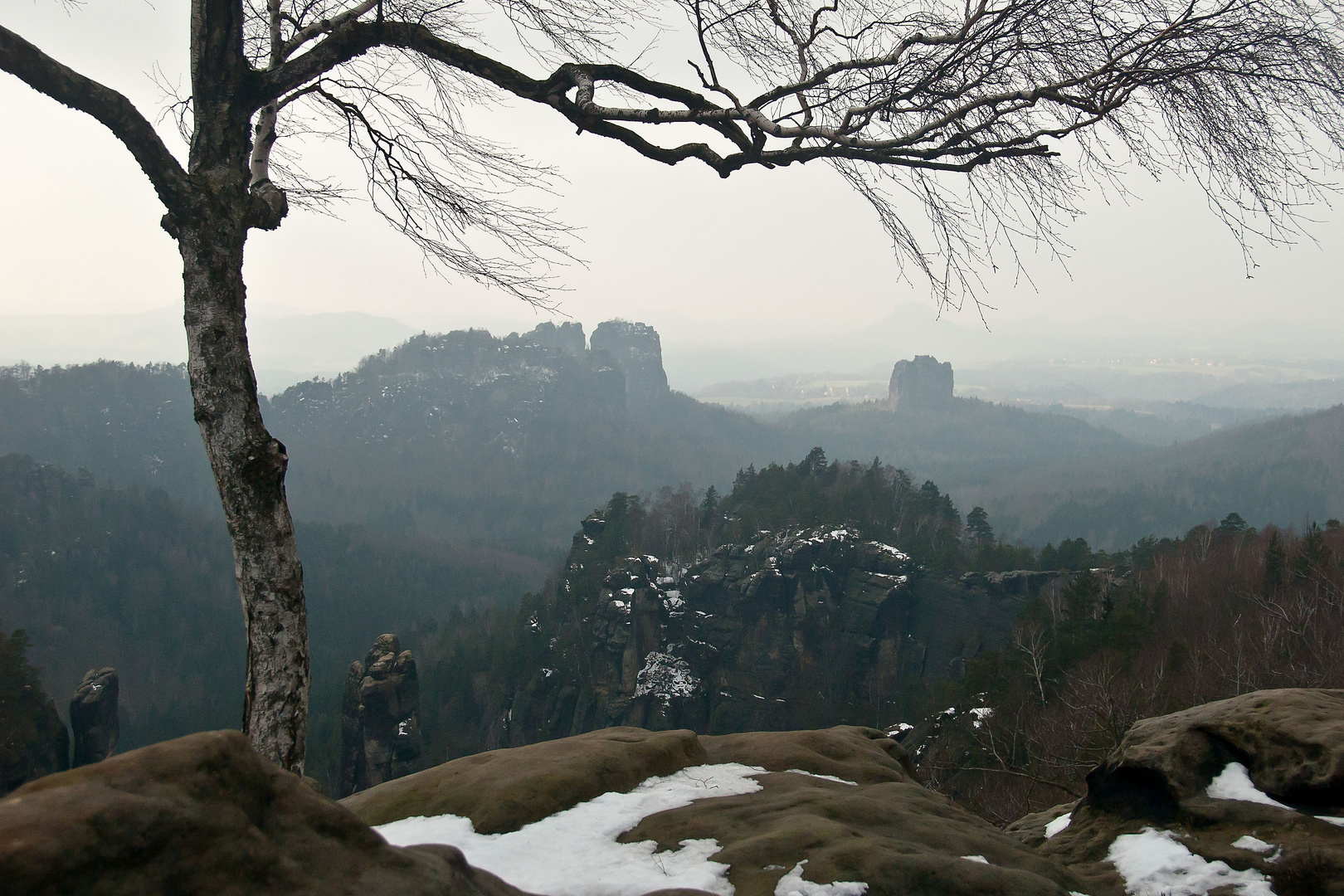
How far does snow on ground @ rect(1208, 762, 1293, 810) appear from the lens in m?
5.64

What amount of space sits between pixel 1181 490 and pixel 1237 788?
17444cm

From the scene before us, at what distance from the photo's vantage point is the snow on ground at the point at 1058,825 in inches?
265

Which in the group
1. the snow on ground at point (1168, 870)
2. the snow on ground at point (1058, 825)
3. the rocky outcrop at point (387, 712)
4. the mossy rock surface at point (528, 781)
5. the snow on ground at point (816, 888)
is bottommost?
the rocky outcrop at point (387, 712)

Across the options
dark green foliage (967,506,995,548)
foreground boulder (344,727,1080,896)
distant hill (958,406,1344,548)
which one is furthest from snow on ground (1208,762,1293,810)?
distant hill (958,406,1344,548)

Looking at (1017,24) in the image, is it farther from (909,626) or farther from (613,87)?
(909,626)

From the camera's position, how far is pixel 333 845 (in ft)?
10.1

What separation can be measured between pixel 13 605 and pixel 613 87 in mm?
125731

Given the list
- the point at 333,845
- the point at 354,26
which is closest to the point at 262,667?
A: the point at 333,845

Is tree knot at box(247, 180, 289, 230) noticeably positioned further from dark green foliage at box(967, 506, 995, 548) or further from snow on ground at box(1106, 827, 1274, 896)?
dark green foliage at box(967, 506, 995, 548)

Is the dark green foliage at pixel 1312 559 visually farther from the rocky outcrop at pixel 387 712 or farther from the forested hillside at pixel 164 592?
the forested hillside at pixel 164 592

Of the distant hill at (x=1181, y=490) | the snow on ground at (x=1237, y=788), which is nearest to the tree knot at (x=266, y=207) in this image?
the snow on ground at (x=1237, y=788)

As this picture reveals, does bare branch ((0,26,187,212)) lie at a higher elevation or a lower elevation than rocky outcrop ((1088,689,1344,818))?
higher

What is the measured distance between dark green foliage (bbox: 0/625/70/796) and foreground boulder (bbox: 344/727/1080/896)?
3643 cm

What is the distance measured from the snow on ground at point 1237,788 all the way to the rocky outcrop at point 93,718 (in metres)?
44.5
